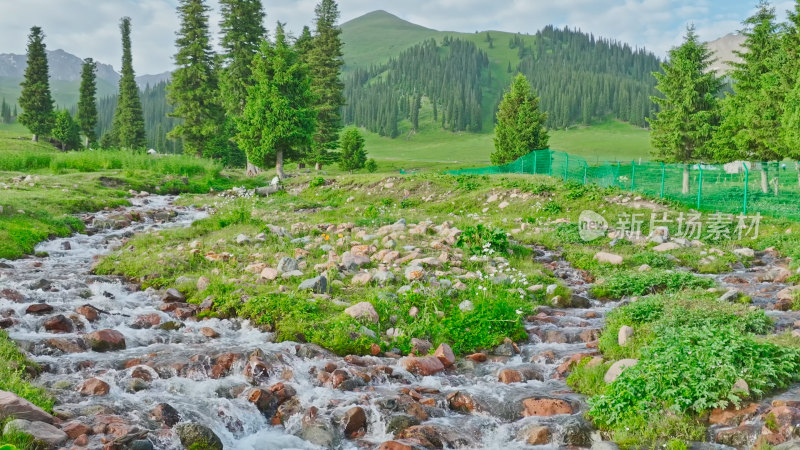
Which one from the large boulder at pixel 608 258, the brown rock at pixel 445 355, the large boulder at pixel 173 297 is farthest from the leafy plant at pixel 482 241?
the large boulder at pixel 173 297

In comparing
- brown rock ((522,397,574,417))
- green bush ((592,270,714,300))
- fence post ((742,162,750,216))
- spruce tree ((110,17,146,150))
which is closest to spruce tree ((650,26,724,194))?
fence post ((742,162,750,216))

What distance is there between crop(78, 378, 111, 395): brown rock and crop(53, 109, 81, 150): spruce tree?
9262cm

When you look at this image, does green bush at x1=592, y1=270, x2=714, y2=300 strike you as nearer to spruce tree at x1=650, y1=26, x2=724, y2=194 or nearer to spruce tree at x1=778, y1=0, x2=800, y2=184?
spruce tree at x1=778, y1=0, x2=800, y2=184

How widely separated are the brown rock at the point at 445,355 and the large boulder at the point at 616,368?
2156 mm

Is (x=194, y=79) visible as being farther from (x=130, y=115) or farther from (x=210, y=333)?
(x=210, y=333)

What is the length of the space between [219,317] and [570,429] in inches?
247

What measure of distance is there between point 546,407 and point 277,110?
3673cm

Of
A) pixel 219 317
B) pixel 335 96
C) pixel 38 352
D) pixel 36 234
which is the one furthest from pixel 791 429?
pixel 335 96

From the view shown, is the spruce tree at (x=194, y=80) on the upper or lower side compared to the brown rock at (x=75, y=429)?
upper

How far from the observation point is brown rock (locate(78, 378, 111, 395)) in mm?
6520

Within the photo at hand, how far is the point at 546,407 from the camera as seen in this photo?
6.62 meters

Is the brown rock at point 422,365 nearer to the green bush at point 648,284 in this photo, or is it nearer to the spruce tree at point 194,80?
the green bush at point 648,284

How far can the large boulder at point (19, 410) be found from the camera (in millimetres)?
5184
